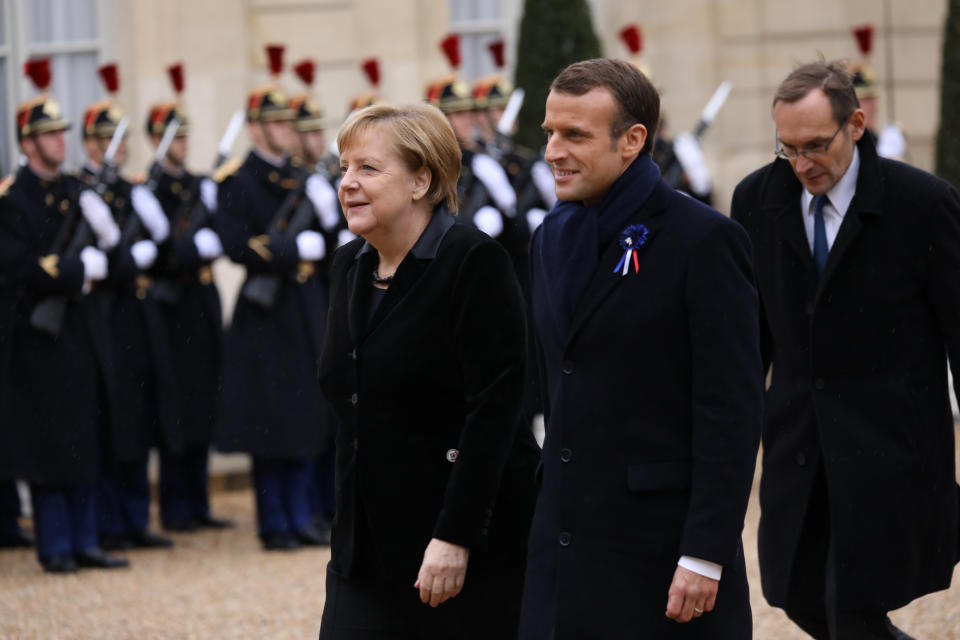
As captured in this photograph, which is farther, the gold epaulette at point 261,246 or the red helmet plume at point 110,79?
the red helmet plume at point 110,79

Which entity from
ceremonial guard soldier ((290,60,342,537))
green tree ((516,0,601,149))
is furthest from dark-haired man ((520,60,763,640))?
green tree ((516,0,601,149))

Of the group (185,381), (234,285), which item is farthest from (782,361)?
(234,285)

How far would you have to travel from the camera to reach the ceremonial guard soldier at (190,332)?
29.7 ft

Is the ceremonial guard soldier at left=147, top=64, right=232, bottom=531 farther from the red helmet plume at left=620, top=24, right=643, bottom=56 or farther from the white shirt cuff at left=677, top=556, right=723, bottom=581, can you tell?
the white shirt cuff at left=677, top=556, right=723, bottom=581

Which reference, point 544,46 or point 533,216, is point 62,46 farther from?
point 533,216

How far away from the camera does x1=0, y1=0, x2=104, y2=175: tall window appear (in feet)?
41.1

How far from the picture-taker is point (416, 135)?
3.56 meters

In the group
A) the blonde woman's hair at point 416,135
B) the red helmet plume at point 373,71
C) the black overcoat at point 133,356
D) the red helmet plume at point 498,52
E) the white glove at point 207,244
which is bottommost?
the black overcoat at point 133,356

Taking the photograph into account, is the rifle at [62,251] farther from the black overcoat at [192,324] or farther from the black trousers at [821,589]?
the black trousers at [821,589]

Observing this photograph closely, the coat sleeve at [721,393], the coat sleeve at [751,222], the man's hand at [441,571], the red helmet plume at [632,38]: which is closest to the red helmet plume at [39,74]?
the red helmet plume at [632,38]

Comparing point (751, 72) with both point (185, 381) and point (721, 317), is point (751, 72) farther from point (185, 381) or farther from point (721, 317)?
point (721, 317)

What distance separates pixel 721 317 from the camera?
3160mm

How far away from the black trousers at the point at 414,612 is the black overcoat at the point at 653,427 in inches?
11.8

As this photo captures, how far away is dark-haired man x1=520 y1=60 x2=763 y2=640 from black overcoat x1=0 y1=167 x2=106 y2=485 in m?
4.93
